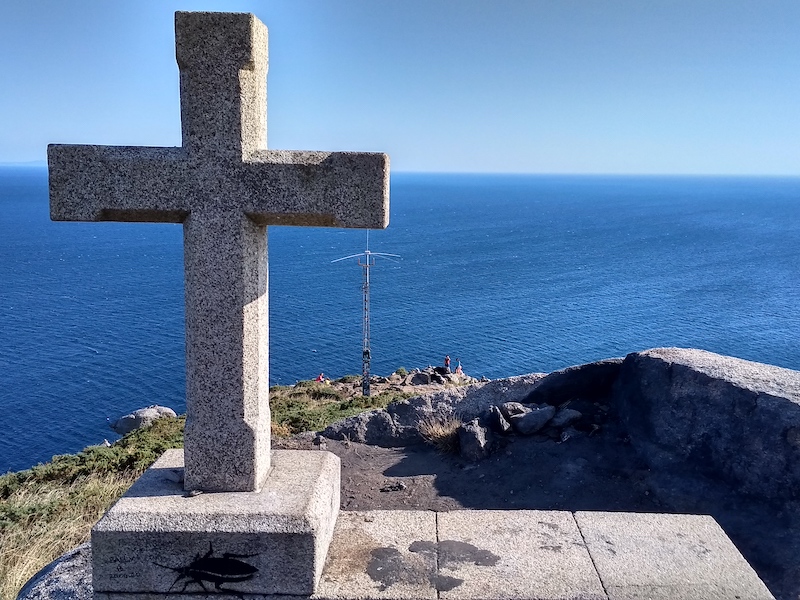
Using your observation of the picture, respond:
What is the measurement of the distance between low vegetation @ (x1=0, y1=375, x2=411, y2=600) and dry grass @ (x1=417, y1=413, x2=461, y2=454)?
8.90 ft

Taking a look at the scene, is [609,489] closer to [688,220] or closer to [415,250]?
[415,250]

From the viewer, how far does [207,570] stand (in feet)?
11.0

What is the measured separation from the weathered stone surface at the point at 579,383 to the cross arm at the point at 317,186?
7.22m

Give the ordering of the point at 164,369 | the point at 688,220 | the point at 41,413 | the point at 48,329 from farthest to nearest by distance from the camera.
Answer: the point at 688,220 < the point at 48,329 < the point at 164,369 < the point at 41,413

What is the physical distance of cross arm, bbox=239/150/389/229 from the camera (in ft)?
11.5

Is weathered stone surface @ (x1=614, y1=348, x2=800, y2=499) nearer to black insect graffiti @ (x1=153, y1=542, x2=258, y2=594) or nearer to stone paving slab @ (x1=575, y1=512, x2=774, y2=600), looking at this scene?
stone paving slab @ (x1=575, y1=512, x2=774, y2=600)

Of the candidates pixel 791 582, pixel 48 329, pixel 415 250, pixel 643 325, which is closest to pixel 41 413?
pixel 48 329

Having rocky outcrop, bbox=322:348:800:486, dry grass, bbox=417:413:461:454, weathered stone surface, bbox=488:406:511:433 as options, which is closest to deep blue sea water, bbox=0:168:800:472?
rocky outcrop, bbox=322:348:800:486

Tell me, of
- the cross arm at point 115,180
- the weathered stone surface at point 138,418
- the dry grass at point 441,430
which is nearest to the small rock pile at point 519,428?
the dry grass at point 441,430

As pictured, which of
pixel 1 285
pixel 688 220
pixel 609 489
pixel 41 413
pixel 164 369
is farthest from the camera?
pixel 688 220

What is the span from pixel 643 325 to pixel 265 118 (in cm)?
5501

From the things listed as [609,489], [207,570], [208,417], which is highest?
[208,417]

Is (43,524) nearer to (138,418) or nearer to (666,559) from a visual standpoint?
(666,559)

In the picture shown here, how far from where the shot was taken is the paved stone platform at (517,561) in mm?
3326
